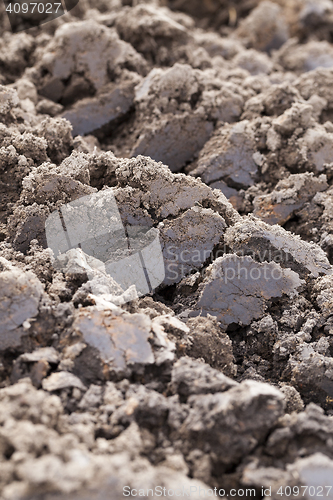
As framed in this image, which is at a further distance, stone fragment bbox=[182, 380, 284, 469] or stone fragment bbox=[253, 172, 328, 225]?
stone fragment bbox=[253, 172, 328, 225]

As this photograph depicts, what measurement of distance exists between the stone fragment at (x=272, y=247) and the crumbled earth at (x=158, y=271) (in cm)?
1

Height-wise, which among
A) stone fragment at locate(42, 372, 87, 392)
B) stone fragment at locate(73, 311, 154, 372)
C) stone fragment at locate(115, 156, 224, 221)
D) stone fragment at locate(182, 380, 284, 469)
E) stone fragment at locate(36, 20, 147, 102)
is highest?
stone fragment at locate(36, 20, 147, 102)

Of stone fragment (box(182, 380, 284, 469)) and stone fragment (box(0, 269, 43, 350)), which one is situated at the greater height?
stone fragment (box(0, 269, 43, 350))

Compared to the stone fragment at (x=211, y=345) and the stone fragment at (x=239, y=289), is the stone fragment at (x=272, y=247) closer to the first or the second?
the stone fragment at (x=239, y=289)

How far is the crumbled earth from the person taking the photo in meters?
1.75

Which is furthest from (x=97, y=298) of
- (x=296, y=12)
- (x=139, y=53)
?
(x=296, y=12)

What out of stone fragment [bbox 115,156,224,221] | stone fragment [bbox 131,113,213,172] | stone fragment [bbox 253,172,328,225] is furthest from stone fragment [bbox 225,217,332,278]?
stone fragment [bbox 131,113,213,172]

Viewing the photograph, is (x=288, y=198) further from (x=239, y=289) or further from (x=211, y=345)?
(x=211, y=345)

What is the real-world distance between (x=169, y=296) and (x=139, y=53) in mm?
2803

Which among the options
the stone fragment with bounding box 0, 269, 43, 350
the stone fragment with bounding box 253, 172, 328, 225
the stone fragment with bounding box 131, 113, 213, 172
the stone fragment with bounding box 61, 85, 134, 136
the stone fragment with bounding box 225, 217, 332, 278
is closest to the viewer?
the stone fragment with bounding box 0, 269, 43, 350

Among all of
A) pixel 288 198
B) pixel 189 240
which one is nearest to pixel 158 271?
pixel 189 240

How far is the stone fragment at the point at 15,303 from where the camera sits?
2045mm

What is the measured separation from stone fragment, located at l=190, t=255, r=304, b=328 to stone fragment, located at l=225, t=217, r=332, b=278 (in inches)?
3.2

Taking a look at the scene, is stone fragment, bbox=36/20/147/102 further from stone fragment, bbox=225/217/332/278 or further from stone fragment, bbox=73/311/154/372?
stone fragment, bbox=73/311/154/372
